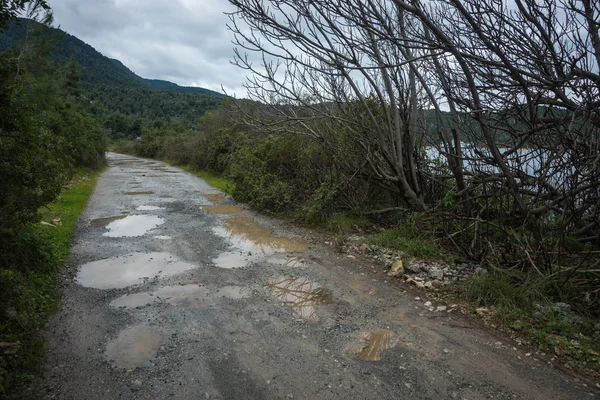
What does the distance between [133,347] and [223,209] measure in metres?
8.17

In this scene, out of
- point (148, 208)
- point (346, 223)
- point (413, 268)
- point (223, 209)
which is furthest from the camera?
point (223, 209)

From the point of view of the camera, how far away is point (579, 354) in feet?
12.0

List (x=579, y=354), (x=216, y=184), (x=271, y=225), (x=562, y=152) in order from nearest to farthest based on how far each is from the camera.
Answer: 1. (x=579, y=354)
2. (x=562, y=152)
3. (x=271, y=225)
4. (x=216, y=184)

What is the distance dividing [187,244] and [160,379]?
4412 mm

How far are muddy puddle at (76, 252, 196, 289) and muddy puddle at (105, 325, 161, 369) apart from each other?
5.01 feet

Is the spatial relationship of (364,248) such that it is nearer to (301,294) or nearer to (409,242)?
(409,242)

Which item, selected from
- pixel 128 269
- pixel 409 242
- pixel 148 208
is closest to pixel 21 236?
pixel 128 269

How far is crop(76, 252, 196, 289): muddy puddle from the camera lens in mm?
5511

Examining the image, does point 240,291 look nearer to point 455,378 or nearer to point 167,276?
Result: point 167,276

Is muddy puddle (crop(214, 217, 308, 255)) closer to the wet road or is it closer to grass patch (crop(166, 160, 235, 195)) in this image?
the wet road

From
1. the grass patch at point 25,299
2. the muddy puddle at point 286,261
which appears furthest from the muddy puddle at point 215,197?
the muddy puddle at point 286,261

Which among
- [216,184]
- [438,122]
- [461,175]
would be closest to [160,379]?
[461,175]

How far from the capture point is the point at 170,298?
194 inches

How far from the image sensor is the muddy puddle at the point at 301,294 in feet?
15.4
